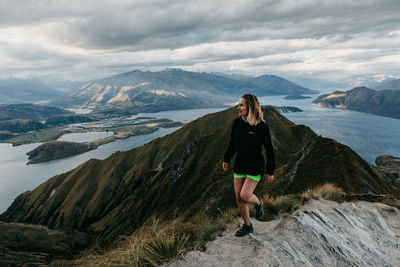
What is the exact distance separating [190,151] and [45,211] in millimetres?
128091

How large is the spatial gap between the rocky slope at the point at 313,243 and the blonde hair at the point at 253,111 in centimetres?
387

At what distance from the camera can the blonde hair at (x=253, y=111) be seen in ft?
24.3

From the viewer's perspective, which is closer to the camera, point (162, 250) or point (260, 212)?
point (162, 250)

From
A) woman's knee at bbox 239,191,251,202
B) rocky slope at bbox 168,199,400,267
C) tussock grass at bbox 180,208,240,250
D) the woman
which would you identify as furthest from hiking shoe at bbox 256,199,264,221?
woman's knee at bbox 239,191,251,202

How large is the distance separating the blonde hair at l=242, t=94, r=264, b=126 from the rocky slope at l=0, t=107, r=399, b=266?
13.6m

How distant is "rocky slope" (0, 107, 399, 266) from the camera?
29.8 m

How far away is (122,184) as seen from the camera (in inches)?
5650

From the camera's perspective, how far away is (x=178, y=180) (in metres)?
77.3

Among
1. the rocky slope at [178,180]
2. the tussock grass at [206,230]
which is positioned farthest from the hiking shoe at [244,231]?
the rocky slope at [178,180]

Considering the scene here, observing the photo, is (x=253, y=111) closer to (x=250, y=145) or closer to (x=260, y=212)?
(x=250, y=145)

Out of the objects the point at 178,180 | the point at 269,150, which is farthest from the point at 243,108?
the point at 178,180

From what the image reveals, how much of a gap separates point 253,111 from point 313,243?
478cm

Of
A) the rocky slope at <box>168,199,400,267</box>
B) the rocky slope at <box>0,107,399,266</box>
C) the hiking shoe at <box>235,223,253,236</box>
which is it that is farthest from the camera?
the rocky slope at <box>0,107,399,266</box>

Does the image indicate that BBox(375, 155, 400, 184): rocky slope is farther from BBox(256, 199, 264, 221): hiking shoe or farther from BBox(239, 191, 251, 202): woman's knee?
BBox(239, 191, 251, 202): woman's knee
